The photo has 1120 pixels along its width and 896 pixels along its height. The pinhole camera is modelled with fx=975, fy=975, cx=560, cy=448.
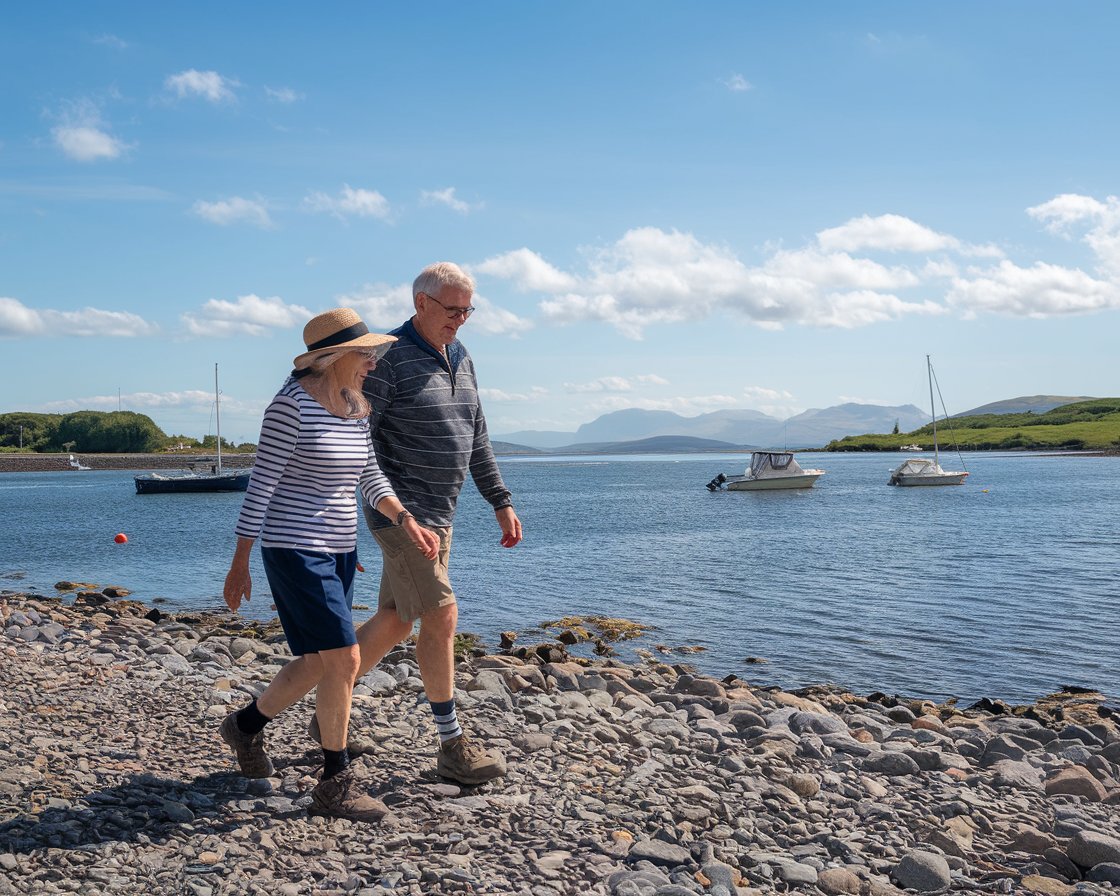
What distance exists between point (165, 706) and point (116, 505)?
2446 inches

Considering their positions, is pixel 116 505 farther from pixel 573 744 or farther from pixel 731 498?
pixel 573 744

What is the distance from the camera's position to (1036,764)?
673 cm

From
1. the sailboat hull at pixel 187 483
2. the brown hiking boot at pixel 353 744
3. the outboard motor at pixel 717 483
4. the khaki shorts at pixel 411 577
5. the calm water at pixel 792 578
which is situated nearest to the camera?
the khaki shorts at pixel 411 577

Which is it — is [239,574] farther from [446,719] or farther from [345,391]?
[446,719]

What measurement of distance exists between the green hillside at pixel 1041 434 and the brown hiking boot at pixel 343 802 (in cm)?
→ 15139

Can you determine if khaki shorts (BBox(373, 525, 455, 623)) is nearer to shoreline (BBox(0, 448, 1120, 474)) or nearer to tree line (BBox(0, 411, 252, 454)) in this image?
shoreline (BBox(0, 448, 1120, 474))

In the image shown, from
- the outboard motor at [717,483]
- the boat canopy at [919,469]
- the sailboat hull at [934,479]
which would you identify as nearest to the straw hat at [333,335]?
the outboard motor at [717,483]

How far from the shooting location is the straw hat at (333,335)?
4.46 meters

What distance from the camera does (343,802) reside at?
4.51 meters

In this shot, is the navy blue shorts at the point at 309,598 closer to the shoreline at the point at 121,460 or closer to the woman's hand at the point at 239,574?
the woman's hand at the point at 239,574

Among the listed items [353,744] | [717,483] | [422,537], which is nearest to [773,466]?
[717,483]

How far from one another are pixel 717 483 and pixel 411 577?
6770 cm

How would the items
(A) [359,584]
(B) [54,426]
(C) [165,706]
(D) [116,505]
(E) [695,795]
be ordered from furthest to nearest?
(B) [54,426], (D) [116,505], (A) [359,584], (C) [165,706], (E) [695,795]

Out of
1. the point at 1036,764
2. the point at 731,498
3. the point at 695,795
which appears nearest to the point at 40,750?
the point at 695,795
